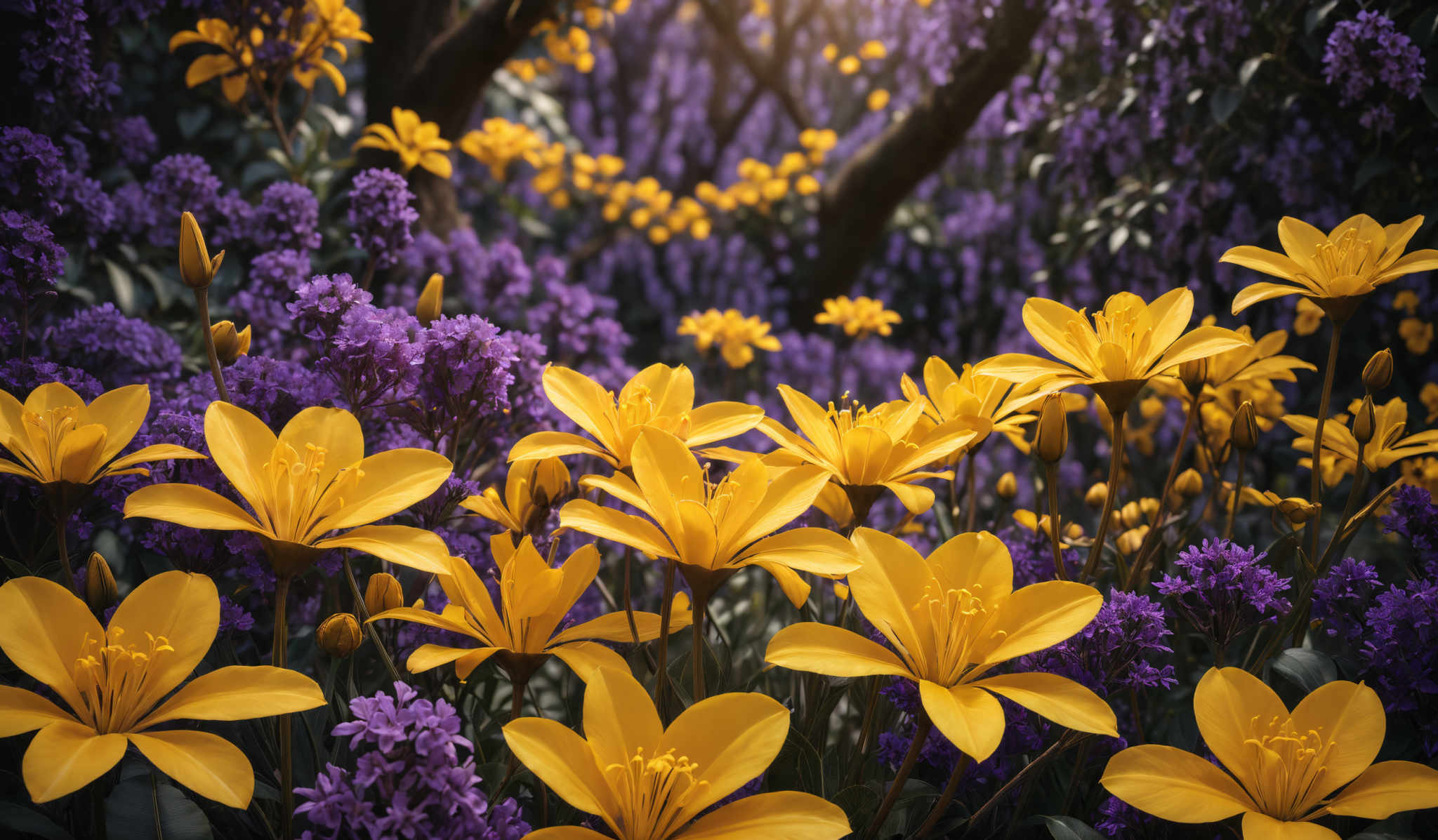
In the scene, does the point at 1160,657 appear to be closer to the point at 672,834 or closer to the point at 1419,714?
the point at 1419,714

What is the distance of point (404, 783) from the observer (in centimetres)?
69

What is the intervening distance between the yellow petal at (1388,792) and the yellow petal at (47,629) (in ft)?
3.27

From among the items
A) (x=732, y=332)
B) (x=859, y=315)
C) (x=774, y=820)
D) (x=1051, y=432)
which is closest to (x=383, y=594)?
(x=774, y=820)

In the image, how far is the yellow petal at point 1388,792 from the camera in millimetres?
736

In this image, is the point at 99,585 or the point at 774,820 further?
the point at 99,585

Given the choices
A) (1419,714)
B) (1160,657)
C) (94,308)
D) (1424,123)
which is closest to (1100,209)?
(1424,123)

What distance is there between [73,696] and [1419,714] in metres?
1.28

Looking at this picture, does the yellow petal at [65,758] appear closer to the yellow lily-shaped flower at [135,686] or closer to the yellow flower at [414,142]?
the yellow lily-shaped flower at [135,686]

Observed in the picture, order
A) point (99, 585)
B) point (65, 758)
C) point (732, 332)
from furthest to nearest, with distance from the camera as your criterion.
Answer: point (732, 332) < point (99, 585) < point (65, 758)

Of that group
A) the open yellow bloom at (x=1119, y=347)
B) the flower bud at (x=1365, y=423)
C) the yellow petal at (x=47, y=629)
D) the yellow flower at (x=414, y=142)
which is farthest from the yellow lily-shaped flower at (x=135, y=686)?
the yellow flower at (x=414, y=142)

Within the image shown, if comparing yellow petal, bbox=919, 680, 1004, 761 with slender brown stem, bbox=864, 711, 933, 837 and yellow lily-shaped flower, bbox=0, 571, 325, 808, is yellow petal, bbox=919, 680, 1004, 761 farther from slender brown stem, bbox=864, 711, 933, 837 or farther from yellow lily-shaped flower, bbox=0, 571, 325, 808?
yellow lily-shaped flower, bbox=0, 571, 325, 808

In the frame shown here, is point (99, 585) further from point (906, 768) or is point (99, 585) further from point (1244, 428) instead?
point (1244, 428)

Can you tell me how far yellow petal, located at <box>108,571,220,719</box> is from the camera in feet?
2.49

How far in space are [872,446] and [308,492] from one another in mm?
520
